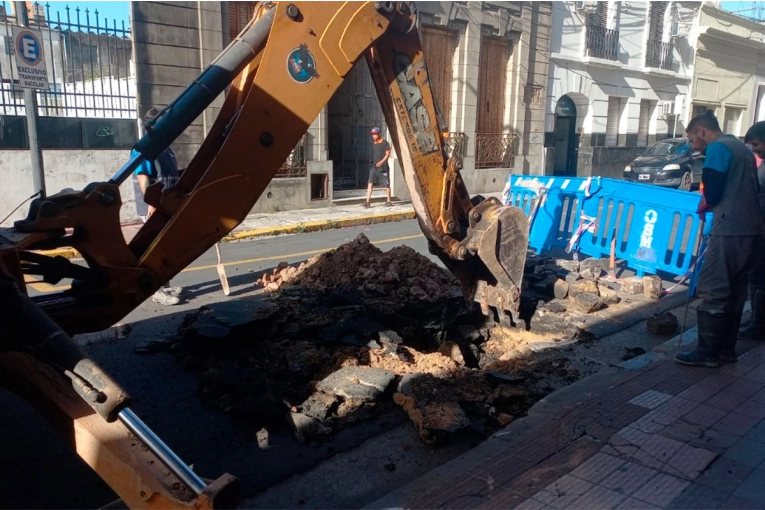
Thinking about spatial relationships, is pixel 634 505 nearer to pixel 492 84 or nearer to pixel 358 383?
pixel 358 383

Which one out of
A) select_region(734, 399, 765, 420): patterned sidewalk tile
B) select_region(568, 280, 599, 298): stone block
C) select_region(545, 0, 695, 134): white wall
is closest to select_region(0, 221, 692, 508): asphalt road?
select_region(734, 399, 765, 420): patterned sidewalk tile

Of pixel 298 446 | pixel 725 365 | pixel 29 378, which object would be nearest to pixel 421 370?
pixel 298 446

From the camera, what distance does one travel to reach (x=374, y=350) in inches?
199

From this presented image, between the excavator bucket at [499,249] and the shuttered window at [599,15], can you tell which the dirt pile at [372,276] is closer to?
the excavator bucket at [499,249]

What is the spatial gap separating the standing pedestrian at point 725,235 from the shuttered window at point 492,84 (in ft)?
48.2

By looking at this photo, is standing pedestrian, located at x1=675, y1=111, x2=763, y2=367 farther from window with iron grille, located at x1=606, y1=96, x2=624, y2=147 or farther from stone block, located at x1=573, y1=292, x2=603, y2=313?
window with iron grille, located at x1=606, y1=96, x2=624, y2=147

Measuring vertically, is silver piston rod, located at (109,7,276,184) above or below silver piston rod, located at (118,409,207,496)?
above

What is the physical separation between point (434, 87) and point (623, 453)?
15653 millimetres

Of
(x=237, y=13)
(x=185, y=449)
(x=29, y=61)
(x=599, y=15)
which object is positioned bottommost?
(x=185, y=449)

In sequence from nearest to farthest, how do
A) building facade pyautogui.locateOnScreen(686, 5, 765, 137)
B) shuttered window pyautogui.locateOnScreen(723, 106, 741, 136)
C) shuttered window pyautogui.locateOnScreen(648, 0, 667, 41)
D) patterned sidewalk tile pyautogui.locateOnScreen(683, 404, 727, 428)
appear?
patterned sidewalk tile pyautogui.locateOnScreen(683, 404, 727, 428) → shuttered window pyautogui.locateOnScreen(648, 0, 667, 41) → building facade pyautogui.locateOnScreen(686, 5, 765, 137) → shuttered window pyautogui.locateOnScreen(723, 106, 741, 136)

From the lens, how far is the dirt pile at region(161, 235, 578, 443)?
168 inches

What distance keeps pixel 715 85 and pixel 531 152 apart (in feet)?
46.1

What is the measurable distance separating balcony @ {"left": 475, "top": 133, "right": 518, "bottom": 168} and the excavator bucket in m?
14.1

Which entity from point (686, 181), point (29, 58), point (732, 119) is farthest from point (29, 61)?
point (732, 119)
